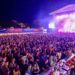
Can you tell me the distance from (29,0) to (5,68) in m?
15.7

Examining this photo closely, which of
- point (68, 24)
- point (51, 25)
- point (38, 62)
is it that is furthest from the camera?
point (51, 25)

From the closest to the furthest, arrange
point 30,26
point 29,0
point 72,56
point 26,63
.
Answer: point 26,63, point 72,56, point 29,0, point 30,26

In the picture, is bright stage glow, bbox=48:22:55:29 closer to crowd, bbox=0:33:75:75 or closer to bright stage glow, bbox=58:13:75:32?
bright stage glow, bbox=58:13:75:32

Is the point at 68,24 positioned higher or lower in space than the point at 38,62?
higher

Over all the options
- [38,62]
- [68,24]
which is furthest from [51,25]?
[38,62]

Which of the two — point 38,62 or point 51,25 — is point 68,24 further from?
point 38,62

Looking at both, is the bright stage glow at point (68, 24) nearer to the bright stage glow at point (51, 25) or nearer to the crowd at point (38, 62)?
the bright stage glow at point (51, 25)

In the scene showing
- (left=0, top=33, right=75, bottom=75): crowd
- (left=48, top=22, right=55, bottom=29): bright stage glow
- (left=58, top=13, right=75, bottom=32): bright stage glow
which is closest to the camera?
(left=0, top=33, right=75, bottom=75): crowd

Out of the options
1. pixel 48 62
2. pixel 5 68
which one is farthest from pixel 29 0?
pixel 5 68

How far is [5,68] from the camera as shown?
7234 millimetres

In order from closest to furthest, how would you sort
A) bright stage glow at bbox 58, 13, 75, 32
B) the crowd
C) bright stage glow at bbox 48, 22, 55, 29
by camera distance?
the crowd
bright stage glow at bbox 58, 13, 75, 32
bright stage glow at bbox 48, 22, 55, 29

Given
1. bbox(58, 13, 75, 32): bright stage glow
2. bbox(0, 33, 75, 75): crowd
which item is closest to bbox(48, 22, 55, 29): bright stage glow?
bbox(58, 13, 75, 32): bright stage glow

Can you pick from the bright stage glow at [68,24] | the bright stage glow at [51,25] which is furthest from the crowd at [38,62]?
the bright stage glow at [51,25]

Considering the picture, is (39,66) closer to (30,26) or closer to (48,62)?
(48,62)
